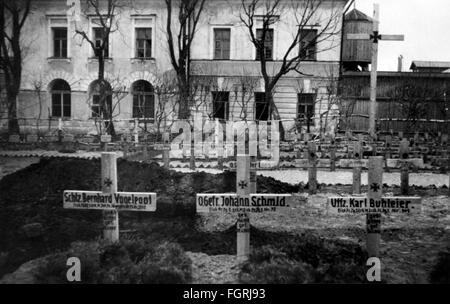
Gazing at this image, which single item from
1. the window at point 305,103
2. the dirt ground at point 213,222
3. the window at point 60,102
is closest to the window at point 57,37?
the window at point 60,102

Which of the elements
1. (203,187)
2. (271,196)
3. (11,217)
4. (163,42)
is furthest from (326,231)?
(163,42)

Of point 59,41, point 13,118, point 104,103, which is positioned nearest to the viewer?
point 13,118

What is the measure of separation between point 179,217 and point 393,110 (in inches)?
395

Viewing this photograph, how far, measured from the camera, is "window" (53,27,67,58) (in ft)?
46.8

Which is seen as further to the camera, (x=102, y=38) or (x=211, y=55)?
(x=211, y=55)

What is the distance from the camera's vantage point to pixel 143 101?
54.6ft

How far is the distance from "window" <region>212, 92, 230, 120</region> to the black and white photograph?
0.36ft

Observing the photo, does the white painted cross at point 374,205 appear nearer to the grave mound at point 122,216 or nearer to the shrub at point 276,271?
the grave mound at point 122,216

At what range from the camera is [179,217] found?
5535 millimetres

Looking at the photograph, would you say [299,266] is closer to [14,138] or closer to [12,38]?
[12,38]

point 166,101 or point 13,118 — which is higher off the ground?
point 166,101

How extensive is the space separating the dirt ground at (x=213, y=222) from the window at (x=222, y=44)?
1414cm

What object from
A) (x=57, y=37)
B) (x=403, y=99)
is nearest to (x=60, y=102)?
(x=57, y=37)

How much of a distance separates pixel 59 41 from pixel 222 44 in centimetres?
840
